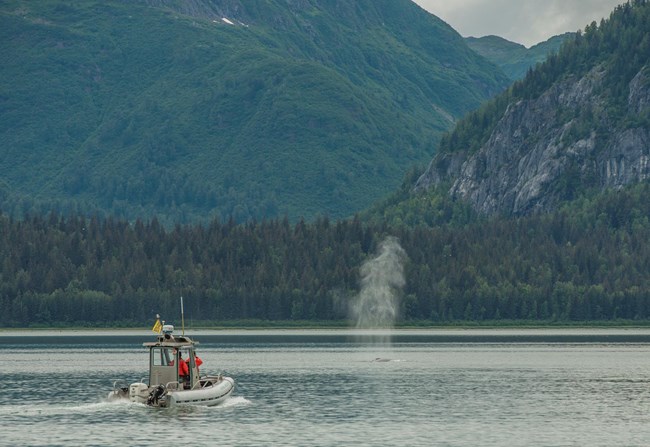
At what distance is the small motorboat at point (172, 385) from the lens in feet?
435

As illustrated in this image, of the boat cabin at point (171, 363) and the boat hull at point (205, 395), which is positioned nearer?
the boat hull at point (205, 395)

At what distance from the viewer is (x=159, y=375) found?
447ft

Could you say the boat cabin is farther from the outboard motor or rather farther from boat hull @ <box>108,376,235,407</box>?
the outboard motor

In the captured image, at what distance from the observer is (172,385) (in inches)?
5300

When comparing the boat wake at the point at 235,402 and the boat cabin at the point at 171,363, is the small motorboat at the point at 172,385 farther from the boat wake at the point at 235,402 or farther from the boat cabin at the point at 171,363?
the boat wake at the point at 235,402

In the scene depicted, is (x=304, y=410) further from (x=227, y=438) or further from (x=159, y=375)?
(x=227, y=438)

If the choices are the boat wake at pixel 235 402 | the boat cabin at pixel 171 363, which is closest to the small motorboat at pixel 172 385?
the boat cabin at pixel 171 363

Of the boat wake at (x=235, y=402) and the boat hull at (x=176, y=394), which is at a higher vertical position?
the boat hull at (x=176, y=394)

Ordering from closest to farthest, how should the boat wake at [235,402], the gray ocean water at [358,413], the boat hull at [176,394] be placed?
the gray ocean water at [358,413], the boat hull at [176,394], the boat wake at [235,402]

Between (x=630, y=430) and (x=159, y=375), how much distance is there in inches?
1798

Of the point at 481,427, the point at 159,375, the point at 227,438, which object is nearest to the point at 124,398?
the point at 159,375

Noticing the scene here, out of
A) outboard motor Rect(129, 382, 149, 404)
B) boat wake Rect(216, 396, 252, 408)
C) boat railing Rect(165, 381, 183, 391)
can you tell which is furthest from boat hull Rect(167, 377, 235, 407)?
outboard motor Rect(129, 382, 149, 404)

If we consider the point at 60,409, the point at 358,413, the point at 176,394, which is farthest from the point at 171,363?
the point at 358,413

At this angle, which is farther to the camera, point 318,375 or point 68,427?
point 318,375
